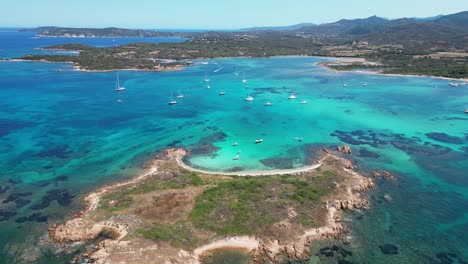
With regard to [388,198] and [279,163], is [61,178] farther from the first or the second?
[388,198]

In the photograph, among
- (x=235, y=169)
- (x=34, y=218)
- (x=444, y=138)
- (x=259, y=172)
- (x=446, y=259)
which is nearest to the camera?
(x=446, y=259)

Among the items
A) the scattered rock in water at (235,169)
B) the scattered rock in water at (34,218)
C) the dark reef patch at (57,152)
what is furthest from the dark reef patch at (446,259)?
the dark reef patch at (57,152)

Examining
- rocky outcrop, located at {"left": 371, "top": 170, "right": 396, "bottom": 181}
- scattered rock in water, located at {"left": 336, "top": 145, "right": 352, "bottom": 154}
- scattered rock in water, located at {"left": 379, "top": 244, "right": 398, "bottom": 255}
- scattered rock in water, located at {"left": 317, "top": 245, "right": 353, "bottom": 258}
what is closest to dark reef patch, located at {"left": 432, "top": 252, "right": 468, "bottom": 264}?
scattered rock in water, located at {"left": 379, "top": 244, "right": 398, "bottom": 255}

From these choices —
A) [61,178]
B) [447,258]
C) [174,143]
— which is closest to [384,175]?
[447,258]

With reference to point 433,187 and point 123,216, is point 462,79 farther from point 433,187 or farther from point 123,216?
point 123,216

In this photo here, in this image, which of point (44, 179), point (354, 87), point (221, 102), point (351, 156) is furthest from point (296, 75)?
point (44, 179)
